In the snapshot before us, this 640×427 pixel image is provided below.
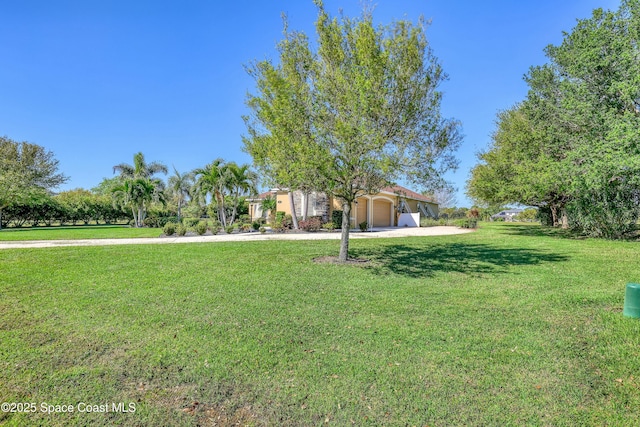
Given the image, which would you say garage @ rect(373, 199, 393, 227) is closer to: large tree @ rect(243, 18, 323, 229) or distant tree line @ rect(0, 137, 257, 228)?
distant tree line @ rect(0, 137, 257, 228)

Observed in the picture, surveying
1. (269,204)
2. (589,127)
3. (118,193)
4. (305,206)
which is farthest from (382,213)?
(118,193)

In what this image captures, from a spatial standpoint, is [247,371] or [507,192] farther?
A: [507,192]

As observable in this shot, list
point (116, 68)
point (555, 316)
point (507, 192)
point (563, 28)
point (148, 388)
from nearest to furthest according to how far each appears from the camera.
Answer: point (148, 388) < point (555, 316) < point (116, 68) < point (563, 28) < point (507, 192)

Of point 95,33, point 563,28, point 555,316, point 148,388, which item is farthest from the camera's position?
point 563,28

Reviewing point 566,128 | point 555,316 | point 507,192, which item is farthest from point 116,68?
point 566,128

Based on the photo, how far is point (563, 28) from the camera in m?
16.1

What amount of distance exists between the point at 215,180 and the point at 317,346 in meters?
20.7

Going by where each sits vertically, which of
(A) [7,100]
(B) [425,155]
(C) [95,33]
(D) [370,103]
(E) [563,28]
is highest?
(E) [563,28]

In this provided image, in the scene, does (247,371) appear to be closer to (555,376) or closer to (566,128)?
(555,376)

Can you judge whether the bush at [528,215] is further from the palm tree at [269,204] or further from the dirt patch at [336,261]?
the dirt patch at [336,261]

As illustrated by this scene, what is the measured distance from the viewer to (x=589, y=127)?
14.5 m

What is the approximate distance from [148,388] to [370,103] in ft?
22.8

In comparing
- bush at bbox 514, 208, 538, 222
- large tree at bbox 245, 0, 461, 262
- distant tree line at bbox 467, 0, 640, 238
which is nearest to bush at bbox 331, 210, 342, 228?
distant tree line at bbox 467, 0, 640, 238

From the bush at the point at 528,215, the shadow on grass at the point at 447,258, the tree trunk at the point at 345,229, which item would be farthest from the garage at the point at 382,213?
the bush at the point at 528,215
